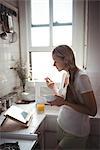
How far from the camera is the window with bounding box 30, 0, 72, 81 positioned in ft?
8.25

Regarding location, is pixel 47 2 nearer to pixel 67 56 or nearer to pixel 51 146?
pixel 67 56

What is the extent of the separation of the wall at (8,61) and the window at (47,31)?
10.9 inches

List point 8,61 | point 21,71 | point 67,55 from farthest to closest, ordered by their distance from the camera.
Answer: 1. point 21,71
2. point 8,61
3. point 67,55

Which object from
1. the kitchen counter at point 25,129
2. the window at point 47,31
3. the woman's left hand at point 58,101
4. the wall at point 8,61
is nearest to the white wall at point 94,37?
the woman's left hand at point 58,101

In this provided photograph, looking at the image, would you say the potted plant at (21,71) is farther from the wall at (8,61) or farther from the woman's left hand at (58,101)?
the woman's left hand at (58,101)

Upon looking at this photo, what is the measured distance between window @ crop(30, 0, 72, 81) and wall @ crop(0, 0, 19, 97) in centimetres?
28

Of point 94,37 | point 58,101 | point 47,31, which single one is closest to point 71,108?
point 58,101

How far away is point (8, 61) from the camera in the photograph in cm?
221

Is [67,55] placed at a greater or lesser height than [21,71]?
greater

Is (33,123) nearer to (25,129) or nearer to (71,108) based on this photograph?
(25,129)

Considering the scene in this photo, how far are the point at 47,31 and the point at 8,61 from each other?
0.73 meters

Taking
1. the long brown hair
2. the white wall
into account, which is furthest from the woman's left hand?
the white wall

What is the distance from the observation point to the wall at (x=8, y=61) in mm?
2055

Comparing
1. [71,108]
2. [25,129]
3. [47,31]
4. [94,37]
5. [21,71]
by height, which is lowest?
[25,129]
